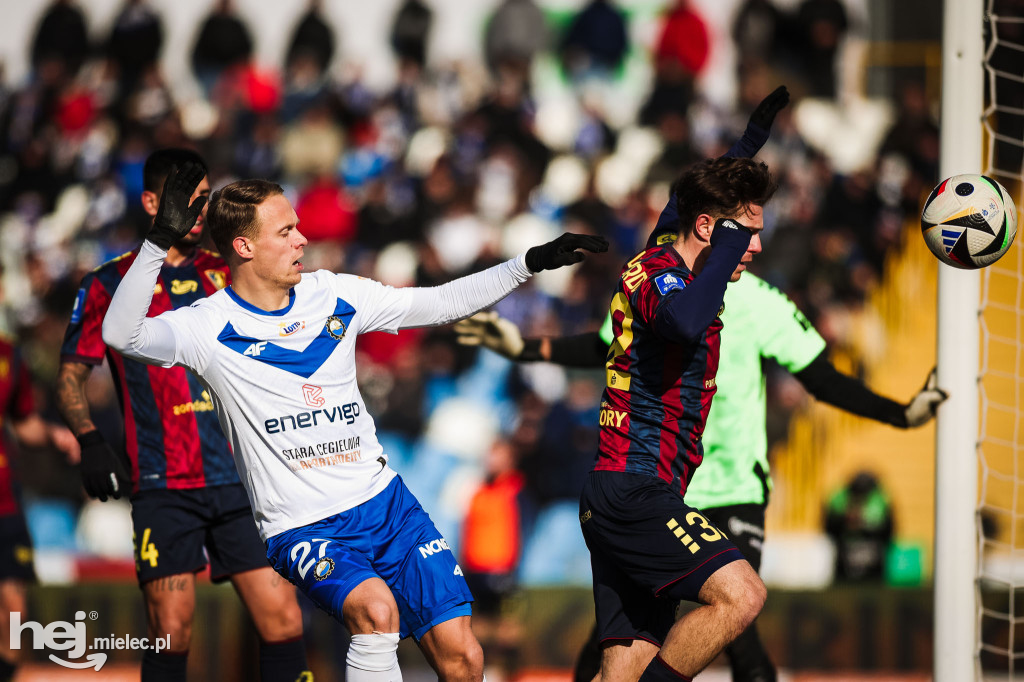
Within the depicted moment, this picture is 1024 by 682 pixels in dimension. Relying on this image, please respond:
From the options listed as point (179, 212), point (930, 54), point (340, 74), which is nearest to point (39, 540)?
point (340, 74)

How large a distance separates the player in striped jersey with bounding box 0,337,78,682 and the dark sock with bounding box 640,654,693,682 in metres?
3.61

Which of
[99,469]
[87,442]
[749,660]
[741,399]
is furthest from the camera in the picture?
[749,660]

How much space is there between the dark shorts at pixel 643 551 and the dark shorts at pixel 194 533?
1845 mm

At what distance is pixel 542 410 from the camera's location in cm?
1033

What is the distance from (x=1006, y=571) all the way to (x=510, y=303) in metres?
5.32

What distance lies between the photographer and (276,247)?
4340 millimetres

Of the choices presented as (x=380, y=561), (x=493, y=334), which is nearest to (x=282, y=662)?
(x=380, y=561)

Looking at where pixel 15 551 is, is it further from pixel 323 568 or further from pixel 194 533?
pixel 323 568

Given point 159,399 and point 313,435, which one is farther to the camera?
point 159,399

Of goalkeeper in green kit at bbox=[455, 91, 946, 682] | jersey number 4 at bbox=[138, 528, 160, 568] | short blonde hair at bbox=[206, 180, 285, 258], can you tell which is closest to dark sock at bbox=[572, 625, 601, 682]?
goalkeeper in green kit at bbox=[455, 91, 946, 682]

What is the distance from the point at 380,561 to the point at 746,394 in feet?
6.44

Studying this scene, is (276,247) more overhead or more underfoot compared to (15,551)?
more overhead

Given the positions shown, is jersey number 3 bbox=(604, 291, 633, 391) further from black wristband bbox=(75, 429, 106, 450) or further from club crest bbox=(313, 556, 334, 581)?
black wristband bbox=(75, 429, 106, 450)

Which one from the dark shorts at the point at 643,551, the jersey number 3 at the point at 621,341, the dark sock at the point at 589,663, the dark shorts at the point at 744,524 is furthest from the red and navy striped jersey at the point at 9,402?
the dark shorts at the point at 744,524
